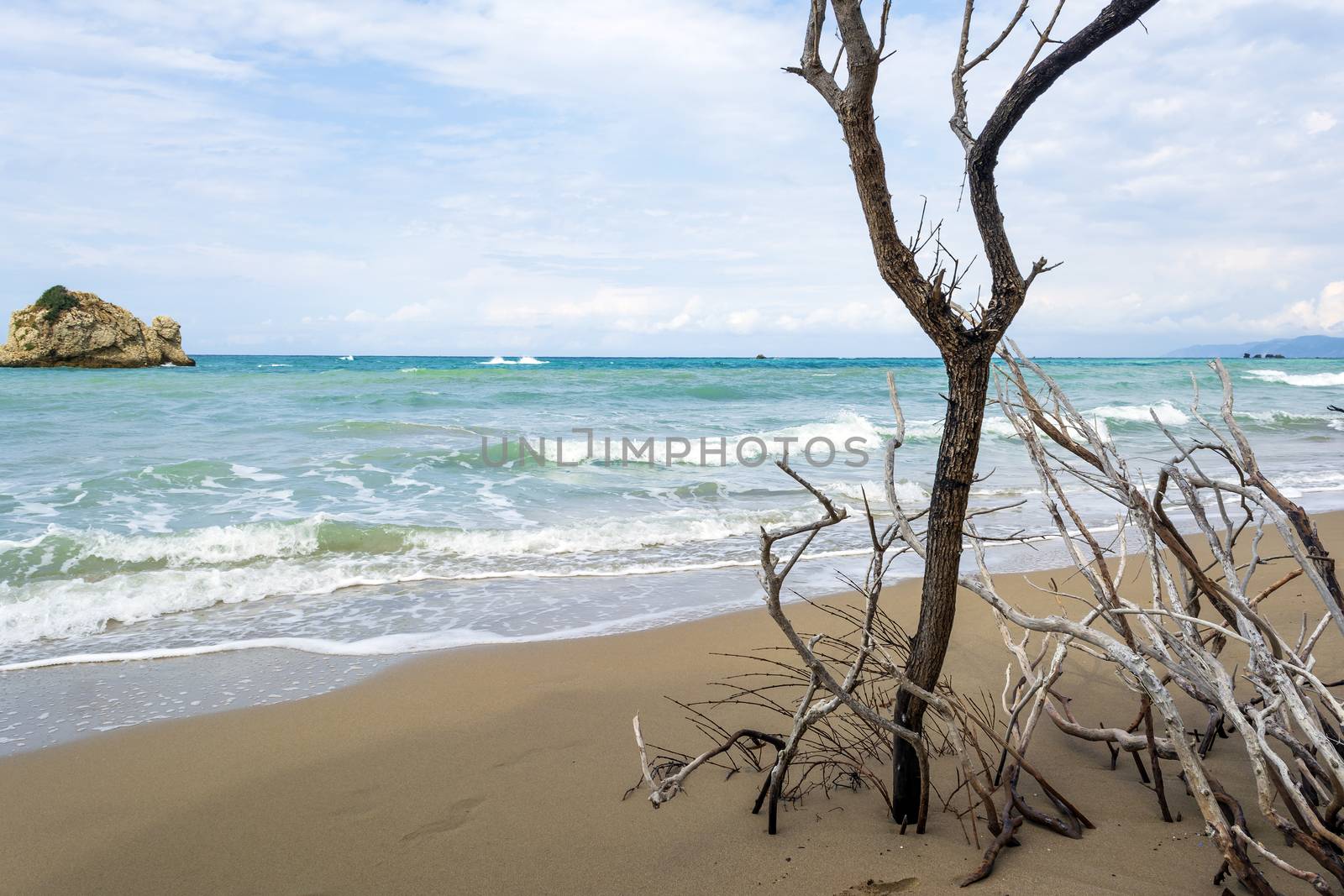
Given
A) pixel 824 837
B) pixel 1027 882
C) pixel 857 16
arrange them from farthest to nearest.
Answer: pixel 824 837, pixel 1027 882, pixel 857 16

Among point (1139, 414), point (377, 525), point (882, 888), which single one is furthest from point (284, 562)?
point (1139, 414)

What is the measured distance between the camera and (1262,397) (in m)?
25.2

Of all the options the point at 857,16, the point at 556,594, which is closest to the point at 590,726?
the point at 556,594

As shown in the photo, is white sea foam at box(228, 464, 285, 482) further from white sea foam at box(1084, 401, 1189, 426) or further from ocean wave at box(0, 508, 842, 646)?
white sea foam at box(1084, 401, 1189, 426)

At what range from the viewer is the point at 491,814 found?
9.09ft

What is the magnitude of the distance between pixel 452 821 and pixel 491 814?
0.43 ft

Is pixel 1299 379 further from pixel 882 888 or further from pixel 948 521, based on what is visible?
pixel 882 888

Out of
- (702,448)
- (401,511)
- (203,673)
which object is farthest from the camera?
(702,448)

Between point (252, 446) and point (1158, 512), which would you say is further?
point (252, 446)

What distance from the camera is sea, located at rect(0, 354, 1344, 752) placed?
15.0 ft

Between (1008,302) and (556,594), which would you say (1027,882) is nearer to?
(1008,302)

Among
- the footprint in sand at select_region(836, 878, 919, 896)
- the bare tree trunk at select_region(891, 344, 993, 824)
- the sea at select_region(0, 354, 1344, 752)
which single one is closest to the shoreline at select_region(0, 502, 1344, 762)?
the sea at select_region(0, 354, 1344, 752)

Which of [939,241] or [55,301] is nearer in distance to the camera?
[939,241]

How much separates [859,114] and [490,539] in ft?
19.5
